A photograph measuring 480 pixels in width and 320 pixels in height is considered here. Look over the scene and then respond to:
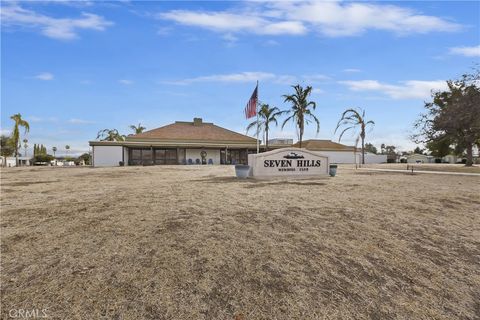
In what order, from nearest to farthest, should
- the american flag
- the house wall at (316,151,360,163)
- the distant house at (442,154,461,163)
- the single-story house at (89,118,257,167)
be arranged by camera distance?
the american flag, the single-story house at (89,118,257,167), the house wall at (316,151,360,163), the distant house at (442,154,461,163)

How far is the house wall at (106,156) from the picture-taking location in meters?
36.1

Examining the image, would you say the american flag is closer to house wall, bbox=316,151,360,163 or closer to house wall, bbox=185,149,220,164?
house wall, bbox=185,149,220,164

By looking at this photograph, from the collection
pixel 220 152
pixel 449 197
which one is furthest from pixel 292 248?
pixel 220 152

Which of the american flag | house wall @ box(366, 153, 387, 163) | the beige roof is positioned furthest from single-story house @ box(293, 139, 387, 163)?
the american flag

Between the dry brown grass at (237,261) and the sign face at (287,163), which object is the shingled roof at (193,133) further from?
the dry brown grass at (237,261)

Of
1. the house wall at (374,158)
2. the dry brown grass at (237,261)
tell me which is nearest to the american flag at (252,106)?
the dry brown grass at (237,261)

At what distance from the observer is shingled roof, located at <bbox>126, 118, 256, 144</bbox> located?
3984cm

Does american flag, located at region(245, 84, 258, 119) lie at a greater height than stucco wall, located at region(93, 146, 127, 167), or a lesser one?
greater

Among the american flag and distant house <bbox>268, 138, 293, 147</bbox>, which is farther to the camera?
distant house <bbox>268, 138, 293, 147</bbox>

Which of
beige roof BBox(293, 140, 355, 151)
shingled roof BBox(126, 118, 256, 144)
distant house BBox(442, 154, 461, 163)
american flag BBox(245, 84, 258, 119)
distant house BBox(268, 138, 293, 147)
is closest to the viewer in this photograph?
american flag BBox(245, 84, 258, 119)

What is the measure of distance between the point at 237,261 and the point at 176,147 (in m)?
35.6

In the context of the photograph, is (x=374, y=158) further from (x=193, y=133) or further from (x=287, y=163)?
(x=287, y=163)

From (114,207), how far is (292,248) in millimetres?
4793

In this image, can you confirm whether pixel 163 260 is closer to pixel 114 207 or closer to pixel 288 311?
pixel 288 311
